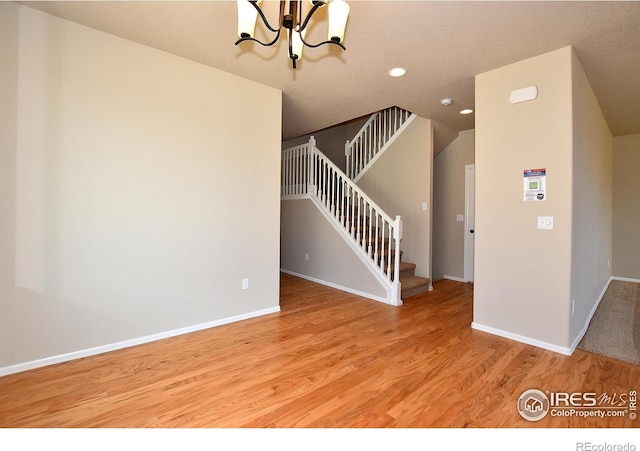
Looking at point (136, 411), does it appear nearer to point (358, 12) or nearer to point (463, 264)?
point (358, 12)

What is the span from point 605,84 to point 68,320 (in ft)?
17.8

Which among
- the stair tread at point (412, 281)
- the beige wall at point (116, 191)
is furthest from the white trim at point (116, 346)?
the stair tread at point (412, 281)

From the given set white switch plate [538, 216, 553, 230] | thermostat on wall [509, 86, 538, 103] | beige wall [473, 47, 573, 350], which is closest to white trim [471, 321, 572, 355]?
beige wall [473, 47, 573, 350]

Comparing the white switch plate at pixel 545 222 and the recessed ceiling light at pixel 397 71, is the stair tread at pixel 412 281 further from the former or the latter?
the recessed ceiling light at pixel 397 71

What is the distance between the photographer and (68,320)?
227cm

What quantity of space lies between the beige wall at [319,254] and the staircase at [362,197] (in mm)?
126

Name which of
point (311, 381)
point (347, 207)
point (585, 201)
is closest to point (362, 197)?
point (347, 207)

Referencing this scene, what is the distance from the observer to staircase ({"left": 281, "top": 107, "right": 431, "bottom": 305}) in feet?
13.0

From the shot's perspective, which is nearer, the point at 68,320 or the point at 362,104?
the point at 68,320

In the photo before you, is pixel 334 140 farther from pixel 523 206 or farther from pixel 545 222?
pixel 545 222

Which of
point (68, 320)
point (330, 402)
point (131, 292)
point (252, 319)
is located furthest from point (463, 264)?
point (68, 320)

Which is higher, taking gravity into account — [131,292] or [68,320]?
[131,292]

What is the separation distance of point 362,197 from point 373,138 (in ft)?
5.21

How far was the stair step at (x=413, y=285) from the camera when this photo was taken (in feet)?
13.4
